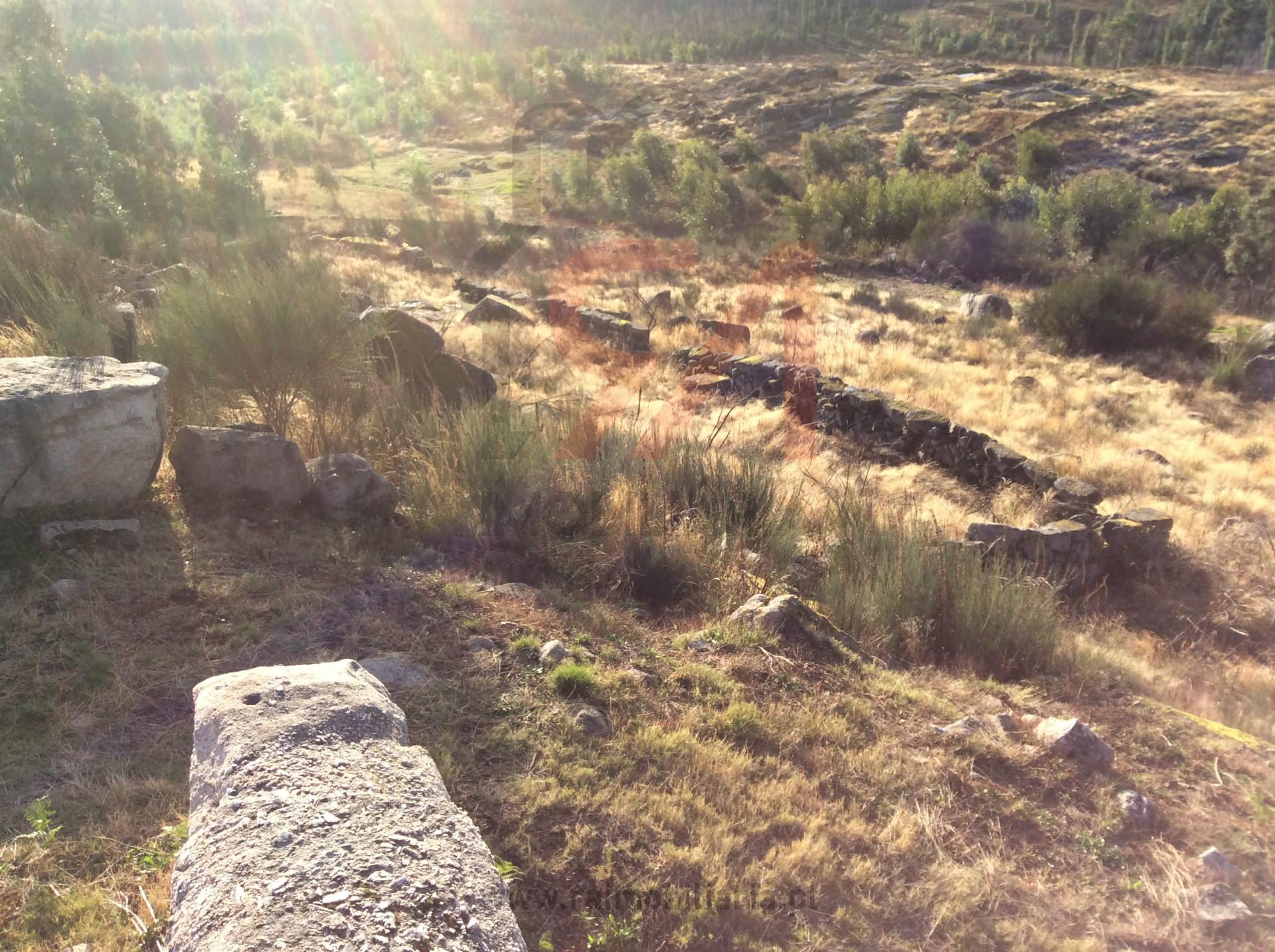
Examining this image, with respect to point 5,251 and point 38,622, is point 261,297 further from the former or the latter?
point 38,622

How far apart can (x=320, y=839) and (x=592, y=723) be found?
1507mm

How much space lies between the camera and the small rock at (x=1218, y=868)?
2805 mm

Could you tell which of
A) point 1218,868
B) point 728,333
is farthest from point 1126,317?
point 1218,868

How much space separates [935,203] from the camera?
25906mm

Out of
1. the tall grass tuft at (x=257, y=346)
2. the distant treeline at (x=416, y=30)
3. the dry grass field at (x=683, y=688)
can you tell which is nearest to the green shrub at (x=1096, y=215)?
the dry grass field at (x=683, y=688)

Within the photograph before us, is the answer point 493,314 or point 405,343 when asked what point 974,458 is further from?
point 493,314

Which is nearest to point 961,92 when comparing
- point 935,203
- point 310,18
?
point 935,203

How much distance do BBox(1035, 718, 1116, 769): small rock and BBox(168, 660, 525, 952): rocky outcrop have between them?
2.51 metres

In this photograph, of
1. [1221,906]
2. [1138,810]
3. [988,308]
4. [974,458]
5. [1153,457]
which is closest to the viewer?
[1221,906]

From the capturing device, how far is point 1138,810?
310 centimetres

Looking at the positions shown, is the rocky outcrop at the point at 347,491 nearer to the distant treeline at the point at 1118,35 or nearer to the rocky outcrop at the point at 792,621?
the rocky outcrop at the point at 792,621

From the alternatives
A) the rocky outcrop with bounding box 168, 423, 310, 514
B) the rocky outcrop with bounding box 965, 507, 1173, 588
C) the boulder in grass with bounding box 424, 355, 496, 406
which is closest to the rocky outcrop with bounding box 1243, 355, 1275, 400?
the rocky outcrop with bounding box 965, 507, 1173, 588

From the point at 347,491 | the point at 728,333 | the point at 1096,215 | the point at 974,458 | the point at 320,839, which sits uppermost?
the point at 320,839

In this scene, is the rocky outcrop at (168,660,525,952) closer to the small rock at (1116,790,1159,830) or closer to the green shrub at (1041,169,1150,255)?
the small rock at (1116,790,1159,830)
